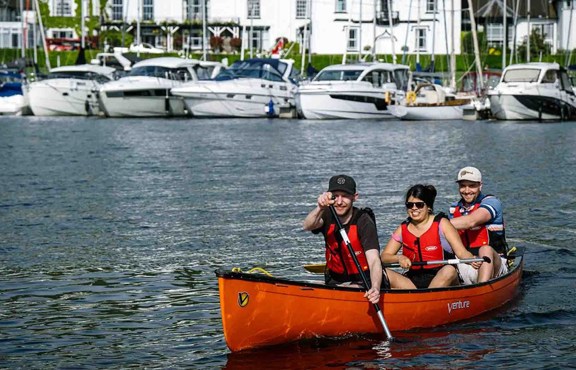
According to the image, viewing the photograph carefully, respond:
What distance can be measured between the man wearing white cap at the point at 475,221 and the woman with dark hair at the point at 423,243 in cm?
57

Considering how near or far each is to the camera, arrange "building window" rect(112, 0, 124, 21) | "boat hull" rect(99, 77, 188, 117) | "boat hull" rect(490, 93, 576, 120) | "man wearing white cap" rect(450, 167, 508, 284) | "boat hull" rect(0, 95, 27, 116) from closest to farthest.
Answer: "man wearing white cap" rect(450, 167, 508, 284) < "boat hull" rect(490, 93, 576, 120) < "boat hull" rect(99, 77, 188, 117) < "boat hull" rect(0, 95, 27, 116) < "building window" rect(112, 0, 124, 21)

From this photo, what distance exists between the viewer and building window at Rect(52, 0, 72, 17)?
95.9m

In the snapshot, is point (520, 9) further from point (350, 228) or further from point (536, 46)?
point (350, 228)

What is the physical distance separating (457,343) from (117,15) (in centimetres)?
8417

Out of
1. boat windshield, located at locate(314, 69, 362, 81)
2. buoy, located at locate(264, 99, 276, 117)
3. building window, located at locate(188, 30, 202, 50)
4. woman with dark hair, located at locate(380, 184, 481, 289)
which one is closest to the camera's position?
woman with dark hair, located at locate(380, 184, 481, 289)

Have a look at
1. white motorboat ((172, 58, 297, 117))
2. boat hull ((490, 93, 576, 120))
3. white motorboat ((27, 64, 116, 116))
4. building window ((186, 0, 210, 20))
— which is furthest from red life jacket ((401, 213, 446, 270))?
building window ((186, 0, 210, 20))

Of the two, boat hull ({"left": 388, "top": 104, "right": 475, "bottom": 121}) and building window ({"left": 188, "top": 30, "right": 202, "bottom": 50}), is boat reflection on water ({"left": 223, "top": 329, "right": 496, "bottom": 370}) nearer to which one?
boat hull ({"left": 388, "top": 104, "right": 475, "bottom": 121})

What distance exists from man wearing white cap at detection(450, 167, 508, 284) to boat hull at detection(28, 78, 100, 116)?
5229 cm

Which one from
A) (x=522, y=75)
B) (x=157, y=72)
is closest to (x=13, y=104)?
(x=157, y=72)

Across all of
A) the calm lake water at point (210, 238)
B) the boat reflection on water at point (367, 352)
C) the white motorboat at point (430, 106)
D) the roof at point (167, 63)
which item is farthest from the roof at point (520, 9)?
the boat reflection on water at point (367, 352)

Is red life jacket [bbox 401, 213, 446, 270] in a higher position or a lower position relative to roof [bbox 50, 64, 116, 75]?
lower

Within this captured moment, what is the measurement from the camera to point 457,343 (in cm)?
1384

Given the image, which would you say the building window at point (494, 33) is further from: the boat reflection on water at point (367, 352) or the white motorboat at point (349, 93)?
the boat reflection on water at point (367, 352)

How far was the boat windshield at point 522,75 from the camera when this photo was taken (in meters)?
57.4
